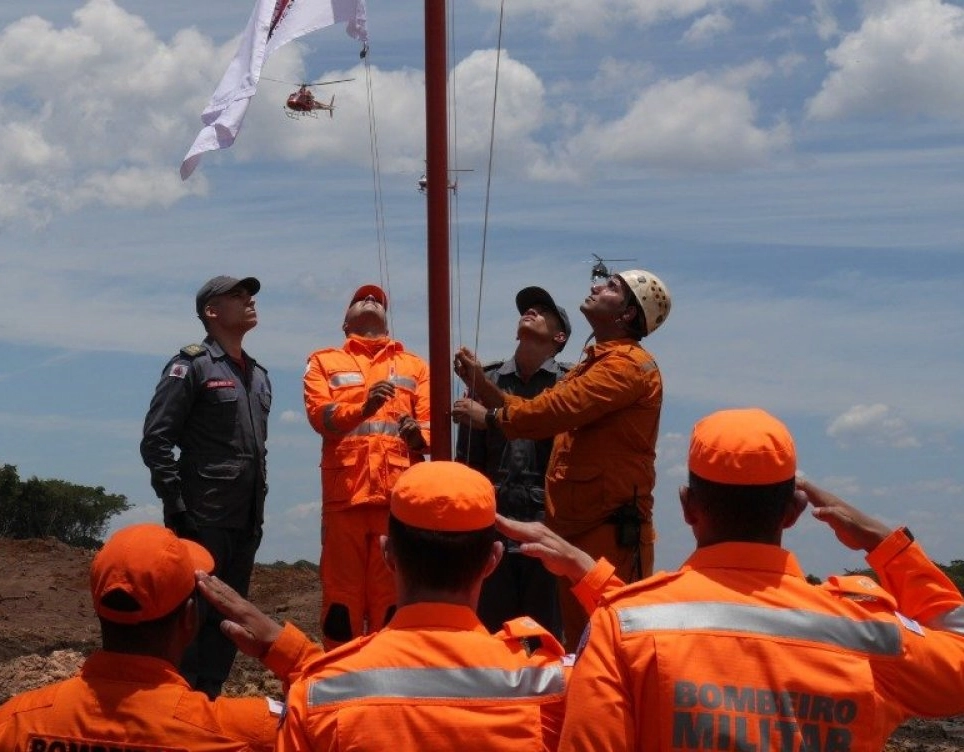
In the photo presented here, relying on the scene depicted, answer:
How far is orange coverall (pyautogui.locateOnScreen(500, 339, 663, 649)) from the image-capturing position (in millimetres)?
6207

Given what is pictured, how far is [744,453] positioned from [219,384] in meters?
4.77

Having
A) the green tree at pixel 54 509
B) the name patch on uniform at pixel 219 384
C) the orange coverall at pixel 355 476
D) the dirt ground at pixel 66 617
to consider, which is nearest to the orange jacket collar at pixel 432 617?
the orange coverall at pixel 355 476

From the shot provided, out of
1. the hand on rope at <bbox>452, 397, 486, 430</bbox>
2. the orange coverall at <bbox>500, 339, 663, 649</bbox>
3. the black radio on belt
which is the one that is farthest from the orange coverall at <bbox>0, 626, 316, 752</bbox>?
the black radio on belt

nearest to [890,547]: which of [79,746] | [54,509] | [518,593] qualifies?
[79,746]

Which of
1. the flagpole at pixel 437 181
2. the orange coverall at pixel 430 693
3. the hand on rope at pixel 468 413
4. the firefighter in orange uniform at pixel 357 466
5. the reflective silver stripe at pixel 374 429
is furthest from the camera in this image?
the reflective silver stripe at pixel 374 429

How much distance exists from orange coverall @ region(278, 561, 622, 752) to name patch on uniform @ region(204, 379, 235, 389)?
173 inches

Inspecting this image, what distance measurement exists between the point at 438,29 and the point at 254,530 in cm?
304

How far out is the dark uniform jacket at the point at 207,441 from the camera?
725 cm

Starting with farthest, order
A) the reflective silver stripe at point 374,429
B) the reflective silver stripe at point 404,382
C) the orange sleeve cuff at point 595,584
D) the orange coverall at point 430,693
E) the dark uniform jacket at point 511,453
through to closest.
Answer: the reflective silver stripe at point 404,382, the reflective silver stripe at point 374,429, the dark uniform jacket at point 511,453, the orange sleeve cuff at point 595,584, the orange coverall at point 430,693

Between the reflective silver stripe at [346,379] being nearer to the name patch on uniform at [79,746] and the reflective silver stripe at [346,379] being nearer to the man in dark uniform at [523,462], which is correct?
the man in dark uniform at [523,462]

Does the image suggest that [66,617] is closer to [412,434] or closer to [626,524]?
[412,434]

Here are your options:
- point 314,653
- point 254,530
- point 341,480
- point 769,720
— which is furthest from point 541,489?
point 769,720

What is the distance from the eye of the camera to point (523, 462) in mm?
7383

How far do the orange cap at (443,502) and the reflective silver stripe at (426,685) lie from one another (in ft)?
1.06
